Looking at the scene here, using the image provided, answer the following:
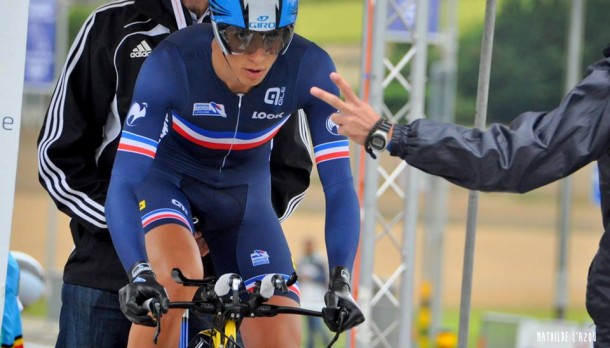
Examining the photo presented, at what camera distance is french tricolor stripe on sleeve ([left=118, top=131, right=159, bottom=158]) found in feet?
14.5

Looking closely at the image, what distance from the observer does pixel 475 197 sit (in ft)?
18.2

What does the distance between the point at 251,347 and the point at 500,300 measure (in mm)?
27198

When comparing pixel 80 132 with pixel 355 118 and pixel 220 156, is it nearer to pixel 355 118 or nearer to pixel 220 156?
pixel 220 156

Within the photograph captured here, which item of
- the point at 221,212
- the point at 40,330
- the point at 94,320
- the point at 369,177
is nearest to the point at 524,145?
the point at 221,212

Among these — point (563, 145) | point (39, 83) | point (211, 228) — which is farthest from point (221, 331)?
point (39, 83)

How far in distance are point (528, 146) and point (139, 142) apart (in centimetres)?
150

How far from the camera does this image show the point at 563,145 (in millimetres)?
3625

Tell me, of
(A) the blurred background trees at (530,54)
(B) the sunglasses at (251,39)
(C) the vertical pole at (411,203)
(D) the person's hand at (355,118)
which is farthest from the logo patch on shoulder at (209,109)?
(A) the blurred background trees at (530,54)

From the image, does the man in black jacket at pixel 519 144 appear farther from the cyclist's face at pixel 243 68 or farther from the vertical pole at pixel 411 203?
the vertical pole at pixel 411 203

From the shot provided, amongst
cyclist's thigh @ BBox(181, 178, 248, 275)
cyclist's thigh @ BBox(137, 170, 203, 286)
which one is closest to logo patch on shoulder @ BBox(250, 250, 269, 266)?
cyclist's thigh @ BBox(181, 178, 248, 275)

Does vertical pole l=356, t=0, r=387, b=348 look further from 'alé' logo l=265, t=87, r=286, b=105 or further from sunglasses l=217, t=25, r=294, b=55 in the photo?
sunglasses l=217, t=25, r=294, b=55

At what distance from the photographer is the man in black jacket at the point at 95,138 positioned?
5345 millimetres

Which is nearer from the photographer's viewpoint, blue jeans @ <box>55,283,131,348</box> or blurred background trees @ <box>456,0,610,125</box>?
blue jeans @ <box>55,283,131,348</box>

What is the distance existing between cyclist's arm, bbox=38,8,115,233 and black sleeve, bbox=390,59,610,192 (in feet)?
6.84
